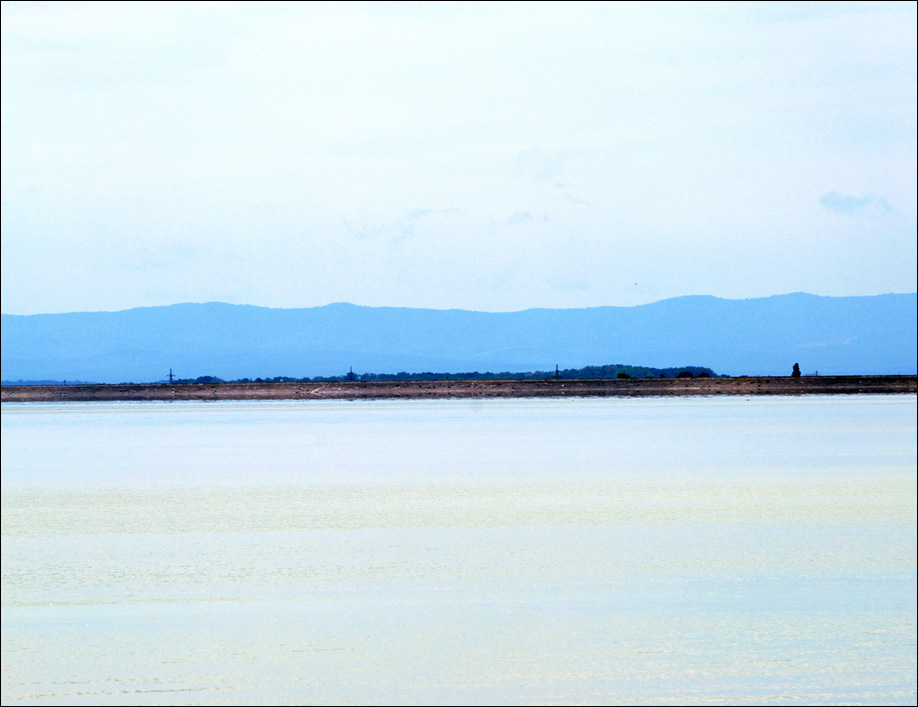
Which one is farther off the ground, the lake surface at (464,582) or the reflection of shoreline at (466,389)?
the reflection of shoreline at (466,389)

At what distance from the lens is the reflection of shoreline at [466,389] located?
98.2 metres

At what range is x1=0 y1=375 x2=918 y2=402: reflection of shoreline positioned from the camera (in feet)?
322

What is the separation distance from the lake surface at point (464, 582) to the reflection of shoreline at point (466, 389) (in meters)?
59.3

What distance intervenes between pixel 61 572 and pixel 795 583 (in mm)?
10818

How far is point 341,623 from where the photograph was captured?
1431 centimetres

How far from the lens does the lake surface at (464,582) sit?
11797 mm

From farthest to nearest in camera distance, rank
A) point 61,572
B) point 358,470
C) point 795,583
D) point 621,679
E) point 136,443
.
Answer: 1. point 136,443
2. point 358,470
3. point 61,572
4. point 795,583
5. point 621,679

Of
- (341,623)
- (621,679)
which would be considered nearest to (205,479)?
(341,623)

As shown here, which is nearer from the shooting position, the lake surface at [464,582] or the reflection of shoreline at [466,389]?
the lake surface at [464,582]

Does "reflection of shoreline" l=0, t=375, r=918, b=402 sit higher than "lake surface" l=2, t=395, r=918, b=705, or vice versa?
"reflection of shoreline" l=0, t=375, r=918, b=402

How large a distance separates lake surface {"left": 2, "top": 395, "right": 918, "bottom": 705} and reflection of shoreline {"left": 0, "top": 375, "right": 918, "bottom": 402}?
59.3 m

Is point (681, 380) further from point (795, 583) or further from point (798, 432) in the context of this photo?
point (795, 583)

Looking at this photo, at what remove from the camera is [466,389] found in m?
96.8

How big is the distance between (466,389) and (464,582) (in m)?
79.2
